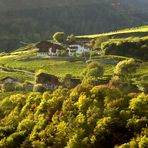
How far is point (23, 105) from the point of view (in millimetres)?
72875

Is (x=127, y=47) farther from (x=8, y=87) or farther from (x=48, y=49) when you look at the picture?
(x=8, y=87)

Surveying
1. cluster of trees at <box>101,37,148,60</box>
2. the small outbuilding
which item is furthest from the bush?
cluster of trees at <box>101,37,148,60</box>

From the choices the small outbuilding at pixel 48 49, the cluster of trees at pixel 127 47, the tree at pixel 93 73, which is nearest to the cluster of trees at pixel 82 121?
the tree at pixel 93 73

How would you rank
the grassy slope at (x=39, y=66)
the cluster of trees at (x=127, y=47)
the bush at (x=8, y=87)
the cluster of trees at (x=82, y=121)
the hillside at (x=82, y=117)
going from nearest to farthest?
the cluster of trees at (x=82, y=121) < the hillside at (x=82, y=117) < the bush at (x=8, y=87) < the grassy slope at (x=39, y=66) < the cluster of trees at (x=127, y=47)

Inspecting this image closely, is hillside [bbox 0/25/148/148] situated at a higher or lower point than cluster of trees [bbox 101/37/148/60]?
lower

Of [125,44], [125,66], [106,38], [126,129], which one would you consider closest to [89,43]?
[106,38]

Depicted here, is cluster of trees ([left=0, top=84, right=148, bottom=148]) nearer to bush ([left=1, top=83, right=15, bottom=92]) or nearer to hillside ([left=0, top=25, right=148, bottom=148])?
hillside ([left=0, top=25, right=148, bottom=148])

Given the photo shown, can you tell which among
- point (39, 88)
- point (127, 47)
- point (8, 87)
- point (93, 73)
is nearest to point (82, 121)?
point (39, 88)

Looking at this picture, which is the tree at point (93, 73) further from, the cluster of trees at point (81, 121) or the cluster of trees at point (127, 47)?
the cluster of trees at point (81, 121)

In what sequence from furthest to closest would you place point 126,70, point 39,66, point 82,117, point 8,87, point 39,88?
point 39,66 < point 8,87 < point 39,88 < point 126,70 < point 82,117

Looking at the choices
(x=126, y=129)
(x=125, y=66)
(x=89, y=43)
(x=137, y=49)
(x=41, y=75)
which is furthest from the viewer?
(x=89, y=43)

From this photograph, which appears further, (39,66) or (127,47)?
(127,47)

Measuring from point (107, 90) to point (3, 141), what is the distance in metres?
13.3

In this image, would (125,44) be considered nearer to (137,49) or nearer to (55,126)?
(137,49)
